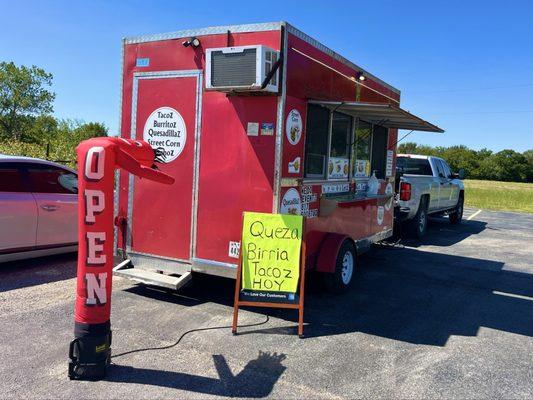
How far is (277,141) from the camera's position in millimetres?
4895

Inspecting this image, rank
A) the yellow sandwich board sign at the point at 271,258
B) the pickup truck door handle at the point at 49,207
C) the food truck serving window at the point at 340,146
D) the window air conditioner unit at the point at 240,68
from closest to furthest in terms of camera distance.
A: 1. the window air conditioner unit at the point at 240,68
2. the yellow sandwich board sign at the point at 271,258
3. the food truck serving window at the point at 340,146
4. the pickup truck door handle at the point at 49,207

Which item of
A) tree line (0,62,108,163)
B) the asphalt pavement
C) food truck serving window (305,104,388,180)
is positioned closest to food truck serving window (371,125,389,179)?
food truck serving window (305,104,388,180)

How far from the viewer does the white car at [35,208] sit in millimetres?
6316

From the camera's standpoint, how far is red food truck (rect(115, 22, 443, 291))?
194 inches

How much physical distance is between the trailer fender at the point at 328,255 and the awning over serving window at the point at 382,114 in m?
1.70

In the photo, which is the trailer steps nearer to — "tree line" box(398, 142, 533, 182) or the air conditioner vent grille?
the air conditioner vent grille

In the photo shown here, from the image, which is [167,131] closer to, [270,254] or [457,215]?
[270,254]

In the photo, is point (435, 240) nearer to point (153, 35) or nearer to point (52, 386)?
point (153, 35)

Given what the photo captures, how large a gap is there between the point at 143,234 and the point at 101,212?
7.46 feet

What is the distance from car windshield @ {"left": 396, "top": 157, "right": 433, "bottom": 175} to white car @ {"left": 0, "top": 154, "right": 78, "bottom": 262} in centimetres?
874

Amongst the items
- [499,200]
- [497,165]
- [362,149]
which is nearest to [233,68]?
[362,149]

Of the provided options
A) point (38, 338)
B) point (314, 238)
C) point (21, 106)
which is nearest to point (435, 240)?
point (314, 238)

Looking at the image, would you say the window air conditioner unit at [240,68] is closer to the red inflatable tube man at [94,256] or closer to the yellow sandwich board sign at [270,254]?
the yellow sandwich board sign at [270,254]

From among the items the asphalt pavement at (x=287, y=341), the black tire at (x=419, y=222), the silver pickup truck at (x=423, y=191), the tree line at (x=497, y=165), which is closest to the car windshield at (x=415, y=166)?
the silver pickup truck at (x=423, y=191)
